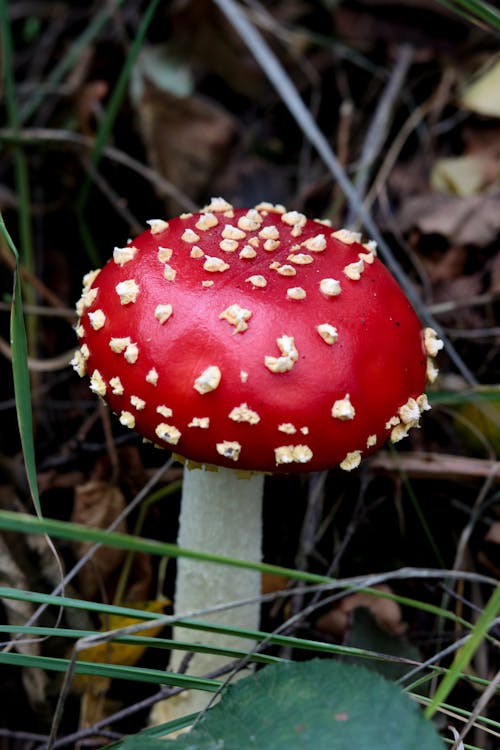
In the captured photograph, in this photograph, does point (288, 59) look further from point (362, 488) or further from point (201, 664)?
point (201, 664)

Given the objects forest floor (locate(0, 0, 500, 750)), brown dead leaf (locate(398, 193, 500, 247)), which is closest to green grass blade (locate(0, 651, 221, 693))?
forest floor (locate(0, 0, 500, 750))

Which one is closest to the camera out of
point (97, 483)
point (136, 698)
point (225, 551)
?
point (225, 551)

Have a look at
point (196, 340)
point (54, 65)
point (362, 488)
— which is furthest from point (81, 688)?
point (54, 65)

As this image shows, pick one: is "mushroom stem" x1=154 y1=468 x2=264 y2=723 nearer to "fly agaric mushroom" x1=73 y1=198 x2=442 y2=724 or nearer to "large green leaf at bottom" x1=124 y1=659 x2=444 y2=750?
"fly agaric mushroom" x1=73 y1=198 x2=442 y2=724

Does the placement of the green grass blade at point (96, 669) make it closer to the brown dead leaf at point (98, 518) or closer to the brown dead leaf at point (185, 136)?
the brown dead leaf at point (98, 518)

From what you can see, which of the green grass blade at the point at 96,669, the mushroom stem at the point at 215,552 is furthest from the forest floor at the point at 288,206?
the green grass blade at the point at 96,669

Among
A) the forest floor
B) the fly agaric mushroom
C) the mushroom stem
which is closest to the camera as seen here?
the fly agaric mushroom
